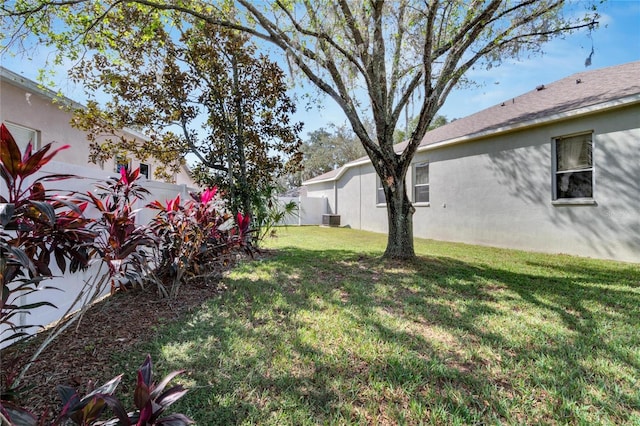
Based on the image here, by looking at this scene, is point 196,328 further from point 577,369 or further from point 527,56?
point 527,56

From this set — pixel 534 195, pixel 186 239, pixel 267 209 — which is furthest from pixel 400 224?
pixel 534 195

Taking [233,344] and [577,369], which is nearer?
[577,369]

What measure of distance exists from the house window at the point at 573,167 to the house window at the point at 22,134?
11.7m

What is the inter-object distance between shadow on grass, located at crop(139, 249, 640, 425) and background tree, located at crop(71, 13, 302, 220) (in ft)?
13.2

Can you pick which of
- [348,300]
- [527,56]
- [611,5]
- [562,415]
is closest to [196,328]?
[348,300]

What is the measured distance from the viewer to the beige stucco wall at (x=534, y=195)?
21.0ft

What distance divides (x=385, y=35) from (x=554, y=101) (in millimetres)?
5312

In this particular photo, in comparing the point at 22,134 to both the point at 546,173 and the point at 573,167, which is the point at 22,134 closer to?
the point at 546,173

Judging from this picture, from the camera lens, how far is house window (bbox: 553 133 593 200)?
22.9 feet

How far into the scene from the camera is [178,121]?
295 inches

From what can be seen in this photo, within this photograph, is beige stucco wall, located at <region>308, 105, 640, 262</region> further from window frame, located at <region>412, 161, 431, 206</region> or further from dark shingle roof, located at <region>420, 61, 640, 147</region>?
dark shingle roof, located at <region>420, 61, 640, 147</region>

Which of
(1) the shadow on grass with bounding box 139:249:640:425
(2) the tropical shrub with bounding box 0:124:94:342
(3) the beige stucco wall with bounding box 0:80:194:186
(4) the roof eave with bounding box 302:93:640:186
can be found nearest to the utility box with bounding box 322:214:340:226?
(4) the roof eave with bounding box 302:93:640:186

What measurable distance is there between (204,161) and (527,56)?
7.33 m

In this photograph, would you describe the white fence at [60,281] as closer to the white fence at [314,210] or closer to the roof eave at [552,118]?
the roof eave at [552,118]
